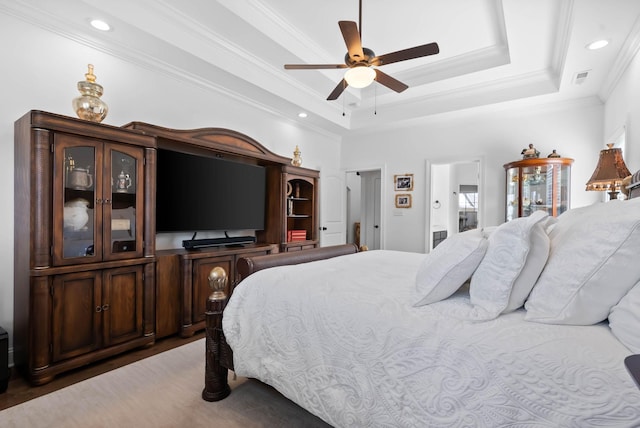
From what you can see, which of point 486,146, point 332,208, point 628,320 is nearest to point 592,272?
point 628,320

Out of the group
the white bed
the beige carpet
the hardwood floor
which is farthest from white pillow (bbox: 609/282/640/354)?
the hardwood floor

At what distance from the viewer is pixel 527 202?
401cm

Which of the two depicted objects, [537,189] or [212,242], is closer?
[212,242]

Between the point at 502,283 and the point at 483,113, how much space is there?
13.7 ft

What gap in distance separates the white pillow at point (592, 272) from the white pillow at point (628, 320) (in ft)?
0.11

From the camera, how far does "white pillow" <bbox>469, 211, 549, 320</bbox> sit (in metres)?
1.14

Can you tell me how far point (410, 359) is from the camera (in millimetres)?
1078

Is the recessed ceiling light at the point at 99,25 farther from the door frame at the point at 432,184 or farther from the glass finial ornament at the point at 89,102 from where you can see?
the door frame at the point at 432,184

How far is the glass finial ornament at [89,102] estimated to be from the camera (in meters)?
2.29

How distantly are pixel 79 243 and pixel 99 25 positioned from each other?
1.71 metres

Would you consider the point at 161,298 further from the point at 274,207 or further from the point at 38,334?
the point at 274,207

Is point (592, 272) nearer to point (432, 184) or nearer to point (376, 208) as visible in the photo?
point (432, 184)

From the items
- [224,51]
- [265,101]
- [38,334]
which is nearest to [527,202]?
[265,101]

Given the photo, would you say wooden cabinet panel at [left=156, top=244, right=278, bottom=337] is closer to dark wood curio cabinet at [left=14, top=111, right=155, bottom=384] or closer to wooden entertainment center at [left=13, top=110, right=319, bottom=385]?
wooden entertainment center at [left=13, top=110, right=319, bottom=385]
